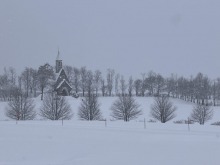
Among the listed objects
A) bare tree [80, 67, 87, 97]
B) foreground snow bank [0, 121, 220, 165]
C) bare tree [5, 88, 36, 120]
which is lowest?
foreground snow bank [0, 121, 220, 165]

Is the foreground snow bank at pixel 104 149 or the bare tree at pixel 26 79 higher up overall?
the bare tree at pixel 26 79

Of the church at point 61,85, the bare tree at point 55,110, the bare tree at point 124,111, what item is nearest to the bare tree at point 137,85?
the church at point 61,85

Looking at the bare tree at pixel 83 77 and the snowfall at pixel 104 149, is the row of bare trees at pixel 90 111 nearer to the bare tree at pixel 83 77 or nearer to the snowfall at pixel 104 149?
the snowfall at pixel 104 149

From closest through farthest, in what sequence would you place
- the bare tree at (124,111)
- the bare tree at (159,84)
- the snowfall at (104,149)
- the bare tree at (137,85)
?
the snowfall at (104,149) < the bare tree at (124,111) < the bare tree at (159,84) < the bare tree at (137,85)

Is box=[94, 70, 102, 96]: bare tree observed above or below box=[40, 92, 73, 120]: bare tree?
above

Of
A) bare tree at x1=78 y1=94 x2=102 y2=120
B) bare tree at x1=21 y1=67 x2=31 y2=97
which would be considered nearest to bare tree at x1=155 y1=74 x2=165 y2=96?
bare tree at x1=21 y1=67 x2=31 y2=97

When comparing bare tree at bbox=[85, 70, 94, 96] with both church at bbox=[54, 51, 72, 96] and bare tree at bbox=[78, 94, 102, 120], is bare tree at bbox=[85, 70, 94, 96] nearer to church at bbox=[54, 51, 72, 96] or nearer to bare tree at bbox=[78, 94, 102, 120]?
church at bbox=[54, 51, 72, 96]

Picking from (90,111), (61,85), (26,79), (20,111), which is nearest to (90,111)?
(90,111)

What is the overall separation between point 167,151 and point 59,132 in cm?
1214

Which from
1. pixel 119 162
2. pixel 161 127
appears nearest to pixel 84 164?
pixel 119 162

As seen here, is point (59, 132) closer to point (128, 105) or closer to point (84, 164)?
point (84, 164)

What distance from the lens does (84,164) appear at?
54.2ft

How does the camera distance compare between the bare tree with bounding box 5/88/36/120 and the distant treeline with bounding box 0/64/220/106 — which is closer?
the bare tree with bounding box 5/88/36/120

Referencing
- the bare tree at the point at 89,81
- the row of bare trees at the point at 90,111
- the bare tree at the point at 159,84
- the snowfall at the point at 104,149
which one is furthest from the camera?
the bare tree at the point at 159,84
